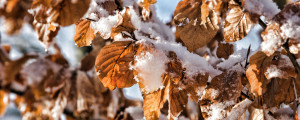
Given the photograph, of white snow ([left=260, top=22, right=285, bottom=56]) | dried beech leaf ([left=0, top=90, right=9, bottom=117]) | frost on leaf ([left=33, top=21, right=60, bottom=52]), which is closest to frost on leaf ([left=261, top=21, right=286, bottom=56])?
white snow ([left=260, top=22, right=285, bottom=56])

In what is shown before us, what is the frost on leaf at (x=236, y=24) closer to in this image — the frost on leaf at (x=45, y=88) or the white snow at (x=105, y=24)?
the white snow at (x=105, y=24)

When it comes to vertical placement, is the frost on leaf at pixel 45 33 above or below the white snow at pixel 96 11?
below

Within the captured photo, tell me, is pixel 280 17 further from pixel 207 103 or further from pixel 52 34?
pixel 52 34

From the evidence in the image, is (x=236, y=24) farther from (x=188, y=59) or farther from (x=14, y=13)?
(x=14, y=13)

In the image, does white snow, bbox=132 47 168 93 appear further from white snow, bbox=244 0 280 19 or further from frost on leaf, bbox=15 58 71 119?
frost on leaf, bbox=15 58 71 119

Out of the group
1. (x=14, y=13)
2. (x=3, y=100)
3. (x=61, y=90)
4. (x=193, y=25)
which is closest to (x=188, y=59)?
(x=193, y=25)

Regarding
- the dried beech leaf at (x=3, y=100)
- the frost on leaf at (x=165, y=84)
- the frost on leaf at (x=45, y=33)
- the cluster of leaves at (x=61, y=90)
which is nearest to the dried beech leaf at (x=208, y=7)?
the frost on leaf at (x=165, y=84)
